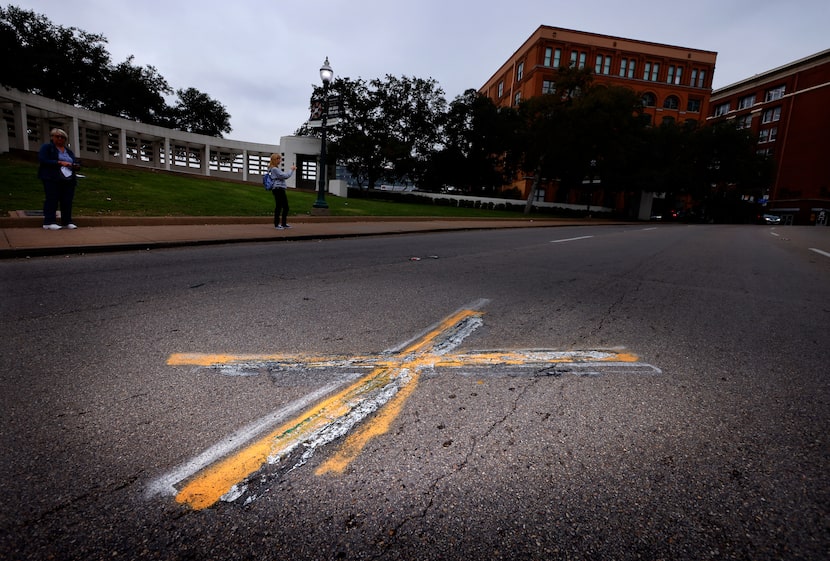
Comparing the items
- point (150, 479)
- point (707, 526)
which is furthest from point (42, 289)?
point (707, 526)

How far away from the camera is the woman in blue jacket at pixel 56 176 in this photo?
845cm

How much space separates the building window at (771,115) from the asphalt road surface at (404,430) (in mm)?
84245

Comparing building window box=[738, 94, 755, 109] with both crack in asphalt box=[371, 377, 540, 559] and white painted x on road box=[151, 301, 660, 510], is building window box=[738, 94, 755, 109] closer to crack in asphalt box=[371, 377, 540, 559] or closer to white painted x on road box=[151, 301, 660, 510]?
white painted x on road box=[151, 301, 660, 510]

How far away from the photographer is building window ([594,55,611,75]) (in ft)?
192

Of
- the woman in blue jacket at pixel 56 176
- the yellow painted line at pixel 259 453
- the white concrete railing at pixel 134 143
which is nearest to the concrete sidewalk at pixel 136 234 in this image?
the woman in blue jacket at pixel 56 176

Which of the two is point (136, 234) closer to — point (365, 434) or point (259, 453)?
point (259, 453)

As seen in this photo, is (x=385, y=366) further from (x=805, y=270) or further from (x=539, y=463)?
(x=805, y=270)

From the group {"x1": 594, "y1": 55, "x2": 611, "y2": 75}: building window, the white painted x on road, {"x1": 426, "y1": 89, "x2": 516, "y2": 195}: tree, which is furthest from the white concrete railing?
{"x1": 594, "y1": 55, "x2": 611, "y2": 75}: building window

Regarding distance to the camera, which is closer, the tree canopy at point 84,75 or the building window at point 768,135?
the tree canopy at point 84,75

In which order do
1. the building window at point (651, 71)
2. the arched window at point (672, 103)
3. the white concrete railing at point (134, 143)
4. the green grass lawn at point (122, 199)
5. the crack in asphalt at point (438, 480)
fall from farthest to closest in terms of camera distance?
the arched window at point (672, 103) < the building window at point (651, 71) < the white concrete railing at point (134, 143) < the green grass lawn at point (122, 199) < the crack in asphalt at point (438, 480)

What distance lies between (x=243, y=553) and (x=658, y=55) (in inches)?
3002

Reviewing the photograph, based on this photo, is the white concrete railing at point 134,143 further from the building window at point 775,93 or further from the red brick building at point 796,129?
the building window at point 775,93

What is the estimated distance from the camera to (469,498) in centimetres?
166

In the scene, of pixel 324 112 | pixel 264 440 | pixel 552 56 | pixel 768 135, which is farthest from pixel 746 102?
pixel 264 440
